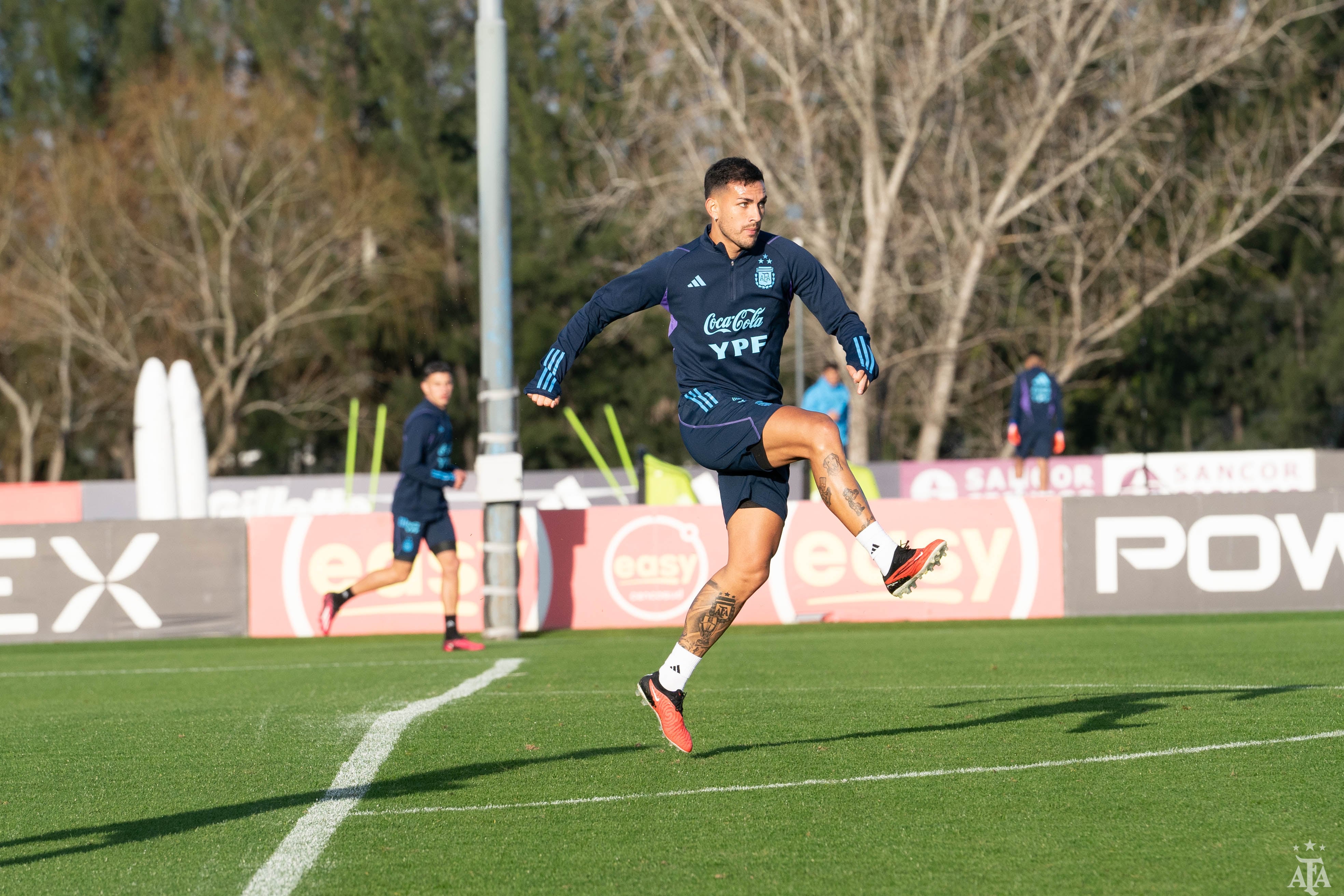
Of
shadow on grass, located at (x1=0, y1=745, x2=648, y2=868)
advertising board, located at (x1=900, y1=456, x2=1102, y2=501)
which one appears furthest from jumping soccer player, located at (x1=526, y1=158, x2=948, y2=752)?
advertising board, located at (x1=900, y1=456, x2=1102, y2=501)

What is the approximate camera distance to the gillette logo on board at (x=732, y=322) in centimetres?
565

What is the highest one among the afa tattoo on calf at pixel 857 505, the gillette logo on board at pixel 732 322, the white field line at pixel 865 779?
the gillette logo on board at pixel 732 322

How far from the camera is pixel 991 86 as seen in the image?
30109 mm

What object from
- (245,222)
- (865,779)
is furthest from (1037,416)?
(245,222)

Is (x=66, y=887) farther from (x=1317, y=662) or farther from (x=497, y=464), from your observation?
(x=497, y=464)

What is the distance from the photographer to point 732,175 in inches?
222

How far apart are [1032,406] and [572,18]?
24.6m

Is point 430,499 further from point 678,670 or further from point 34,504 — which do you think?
point 34,504

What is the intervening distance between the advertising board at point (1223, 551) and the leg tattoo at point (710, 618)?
8.41 m

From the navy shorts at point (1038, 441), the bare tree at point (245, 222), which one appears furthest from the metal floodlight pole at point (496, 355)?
the bare tree at point (245, 222)

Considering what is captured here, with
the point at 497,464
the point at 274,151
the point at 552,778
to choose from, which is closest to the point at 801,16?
the point at 274,151

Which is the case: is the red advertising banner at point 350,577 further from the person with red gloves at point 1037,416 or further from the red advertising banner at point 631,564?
the person with red gloves at point 1037,416

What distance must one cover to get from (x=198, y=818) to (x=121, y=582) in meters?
9.79

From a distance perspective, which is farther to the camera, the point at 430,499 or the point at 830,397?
the point at 830,397
